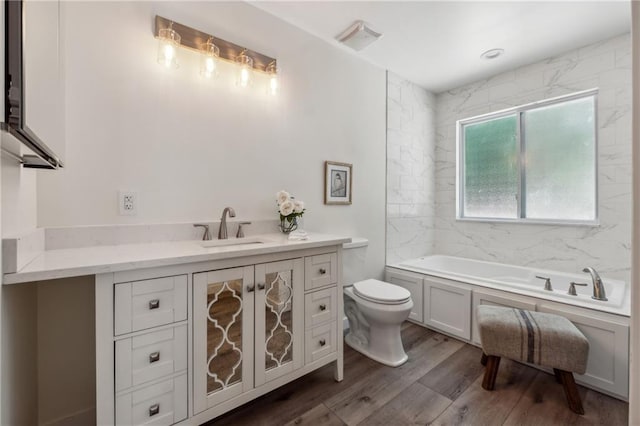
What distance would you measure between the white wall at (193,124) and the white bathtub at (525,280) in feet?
3.33

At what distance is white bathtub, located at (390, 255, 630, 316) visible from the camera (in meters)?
1.84

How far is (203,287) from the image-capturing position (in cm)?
124

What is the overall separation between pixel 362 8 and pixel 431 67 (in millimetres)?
1194

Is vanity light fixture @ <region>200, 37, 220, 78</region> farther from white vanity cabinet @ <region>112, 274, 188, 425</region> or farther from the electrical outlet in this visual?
white vanity cabinet @ <region>112, 274, 188, 425</region>

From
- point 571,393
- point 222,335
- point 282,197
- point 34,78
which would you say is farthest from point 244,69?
point 571,393

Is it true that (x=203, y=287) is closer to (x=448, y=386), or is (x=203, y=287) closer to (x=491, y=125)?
(x=448, y=386)

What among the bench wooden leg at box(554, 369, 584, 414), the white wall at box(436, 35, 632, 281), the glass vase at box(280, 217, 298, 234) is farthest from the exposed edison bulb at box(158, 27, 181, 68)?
the white wall at box(436, 35, 632, 281)

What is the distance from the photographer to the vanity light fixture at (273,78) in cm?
196

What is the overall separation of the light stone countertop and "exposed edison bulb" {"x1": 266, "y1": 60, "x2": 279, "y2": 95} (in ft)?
3.79

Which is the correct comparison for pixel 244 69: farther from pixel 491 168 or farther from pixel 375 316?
pixel 491 168

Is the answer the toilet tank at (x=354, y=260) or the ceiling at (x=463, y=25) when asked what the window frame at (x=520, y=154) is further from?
the toilet tank at (x=354, y=260)

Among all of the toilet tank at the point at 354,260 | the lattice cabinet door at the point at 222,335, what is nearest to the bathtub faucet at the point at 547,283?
the toilet tank at the point at 354,260

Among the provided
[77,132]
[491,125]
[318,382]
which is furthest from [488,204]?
[77,132]

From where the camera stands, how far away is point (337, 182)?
2434 millimetres
